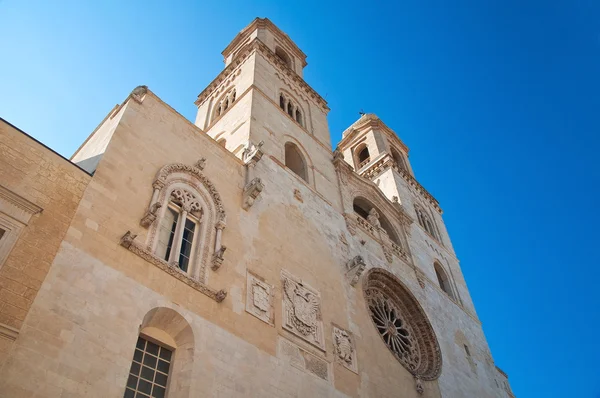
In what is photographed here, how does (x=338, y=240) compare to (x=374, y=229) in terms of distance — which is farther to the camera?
(x=374, y=229)

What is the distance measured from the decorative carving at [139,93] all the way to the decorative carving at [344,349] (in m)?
7.01

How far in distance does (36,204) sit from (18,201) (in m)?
0.28

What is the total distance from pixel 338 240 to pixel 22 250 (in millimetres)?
9423

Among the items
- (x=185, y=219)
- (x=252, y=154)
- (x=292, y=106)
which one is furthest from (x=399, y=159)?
(x=185, y=219)

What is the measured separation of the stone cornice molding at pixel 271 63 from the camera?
2133cm

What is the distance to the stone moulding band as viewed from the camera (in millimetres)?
9334

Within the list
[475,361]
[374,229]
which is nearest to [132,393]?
[374,229]

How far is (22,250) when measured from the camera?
309 inches

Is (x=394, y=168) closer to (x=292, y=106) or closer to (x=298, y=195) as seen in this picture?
(x=292, y=106)

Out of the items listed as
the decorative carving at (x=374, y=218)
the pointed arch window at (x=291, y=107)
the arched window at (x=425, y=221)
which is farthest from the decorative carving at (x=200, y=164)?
the arched window at (x=425, y=221)

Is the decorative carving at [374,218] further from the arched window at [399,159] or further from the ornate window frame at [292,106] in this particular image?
the arched window at [399,159]

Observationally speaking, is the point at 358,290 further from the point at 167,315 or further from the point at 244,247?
the point at 167,315

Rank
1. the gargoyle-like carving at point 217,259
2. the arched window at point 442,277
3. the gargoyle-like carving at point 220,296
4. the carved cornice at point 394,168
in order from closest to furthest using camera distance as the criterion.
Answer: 1. the gargoyle-like carving at point 220,296
2. the gargoyle-like carving at point 217,259
3. the arched window at point 442,277
4. the carved cornice at point 394,168

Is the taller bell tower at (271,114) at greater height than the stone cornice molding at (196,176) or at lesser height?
greater
